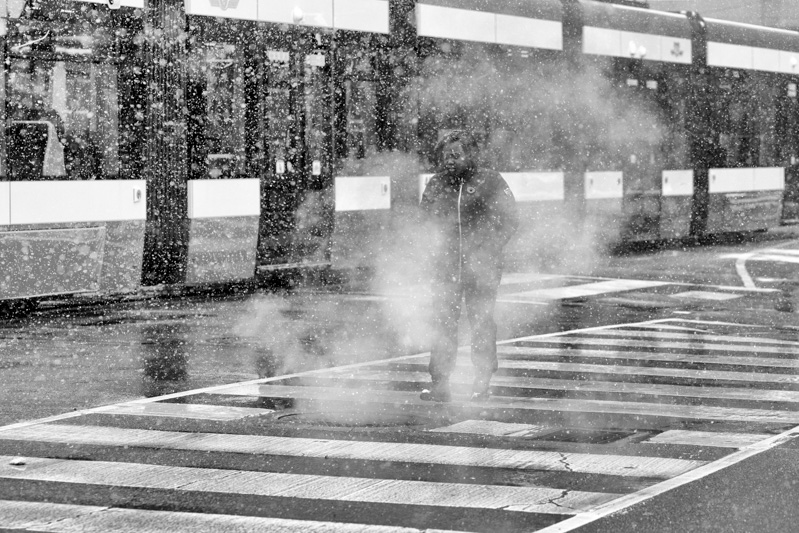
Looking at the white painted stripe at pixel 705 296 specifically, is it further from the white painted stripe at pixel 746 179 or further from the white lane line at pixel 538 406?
the white painted stripe at pixel 746 179

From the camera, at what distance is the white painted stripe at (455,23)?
59.1 feet

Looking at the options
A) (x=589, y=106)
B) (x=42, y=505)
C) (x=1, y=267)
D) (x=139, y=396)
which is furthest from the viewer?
(x=589, y=106)

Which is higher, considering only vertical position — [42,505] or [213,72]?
[213,72]

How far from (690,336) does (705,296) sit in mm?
3777

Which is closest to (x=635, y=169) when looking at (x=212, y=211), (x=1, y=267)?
(x=212, y=211)

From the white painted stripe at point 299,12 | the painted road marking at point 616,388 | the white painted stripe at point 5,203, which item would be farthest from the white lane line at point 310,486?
the white painted stripe at point 299,12

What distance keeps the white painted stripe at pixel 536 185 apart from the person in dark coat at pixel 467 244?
10.5 meters

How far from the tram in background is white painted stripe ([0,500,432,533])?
310 inches

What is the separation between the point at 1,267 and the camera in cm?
1341

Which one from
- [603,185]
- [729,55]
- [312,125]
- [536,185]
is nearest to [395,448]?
[312,125]

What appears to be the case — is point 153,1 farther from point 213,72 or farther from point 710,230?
point 710,230

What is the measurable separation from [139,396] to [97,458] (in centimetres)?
218

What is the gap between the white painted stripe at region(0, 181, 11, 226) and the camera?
44.2ft

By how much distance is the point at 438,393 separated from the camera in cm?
905
